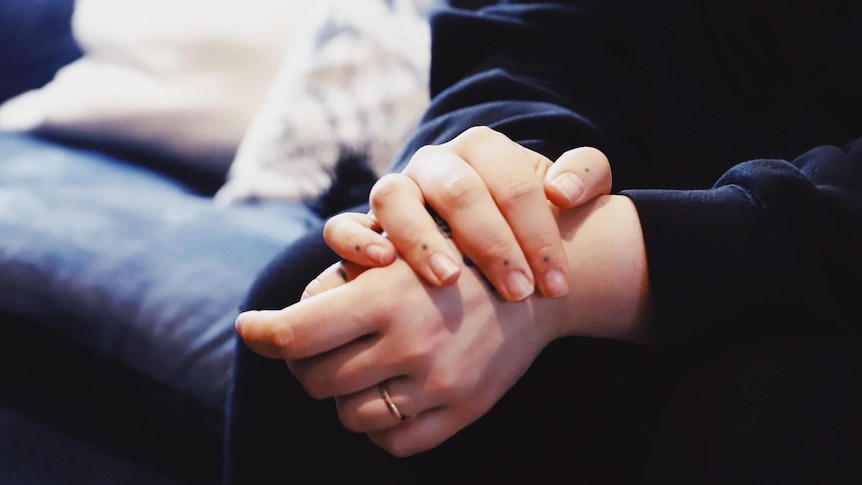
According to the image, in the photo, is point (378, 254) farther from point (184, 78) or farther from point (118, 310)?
point (184, 78)

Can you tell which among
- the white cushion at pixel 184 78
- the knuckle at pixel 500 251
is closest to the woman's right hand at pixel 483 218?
the knuckle at pixel 500 251

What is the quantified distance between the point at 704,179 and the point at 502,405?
0.37 m

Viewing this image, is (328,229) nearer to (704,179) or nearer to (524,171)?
(524,171)

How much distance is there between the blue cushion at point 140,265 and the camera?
93cm

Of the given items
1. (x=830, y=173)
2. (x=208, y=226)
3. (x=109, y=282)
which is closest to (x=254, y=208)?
(x=208, y=226)

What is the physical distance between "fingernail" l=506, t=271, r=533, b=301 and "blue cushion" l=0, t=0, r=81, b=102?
1.32 m

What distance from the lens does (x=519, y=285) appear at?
1.68 ft

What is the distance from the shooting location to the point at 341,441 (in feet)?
2.10

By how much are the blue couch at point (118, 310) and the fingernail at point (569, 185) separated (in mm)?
552

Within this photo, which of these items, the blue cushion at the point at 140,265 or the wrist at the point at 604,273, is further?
the blue cushion at the point at 140,265

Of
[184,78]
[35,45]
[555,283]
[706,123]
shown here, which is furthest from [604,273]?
[35,45]

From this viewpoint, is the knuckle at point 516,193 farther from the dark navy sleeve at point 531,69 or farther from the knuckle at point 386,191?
the dark navy sleeve at point 531,69

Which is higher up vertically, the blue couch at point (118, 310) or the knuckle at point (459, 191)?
the knuckle at point (459, 191)

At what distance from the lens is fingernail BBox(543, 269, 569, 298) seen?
20.5 inches
